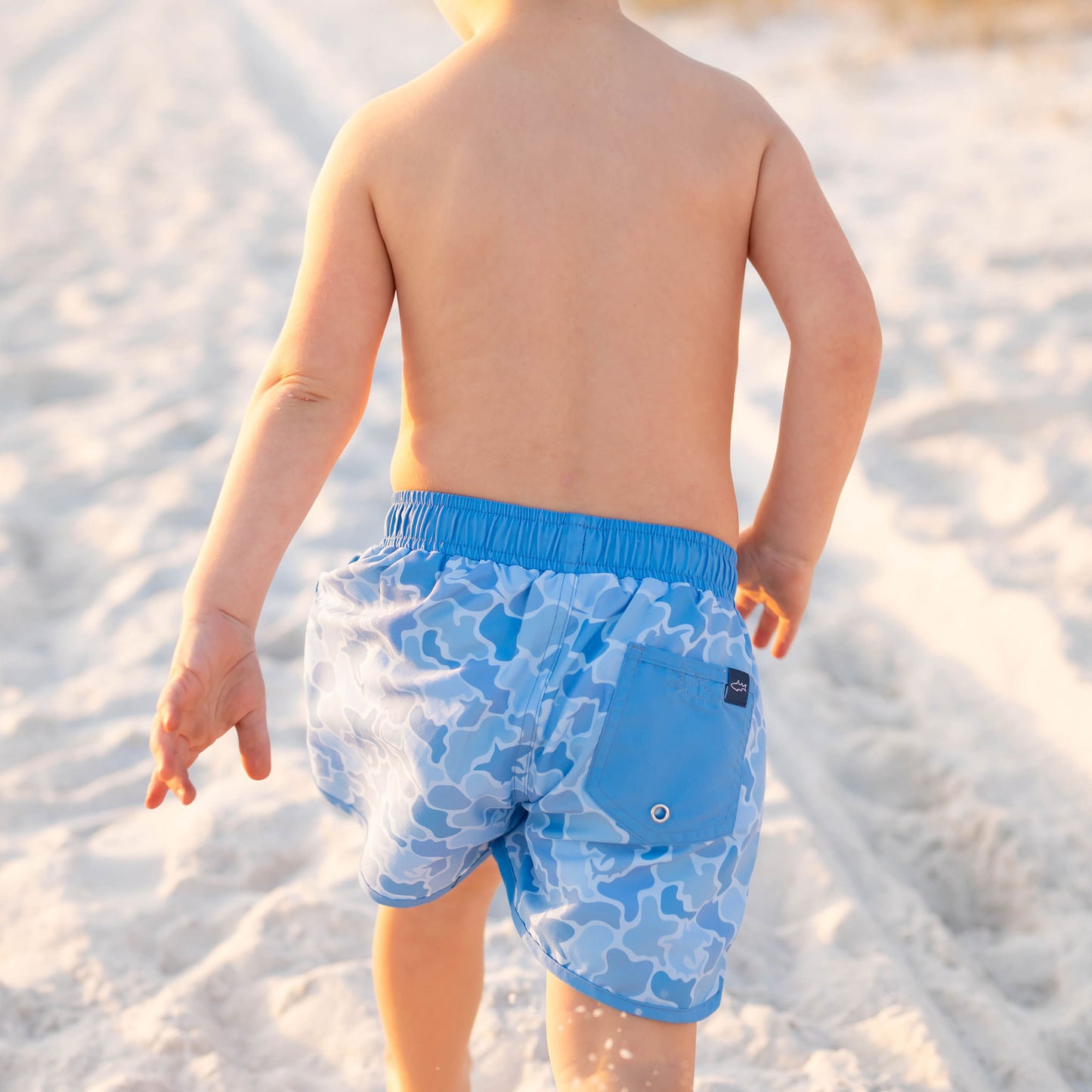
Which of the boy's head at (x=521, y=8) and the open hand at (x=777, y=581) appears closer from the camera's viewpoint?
the boy's head at (x=521, y=8)

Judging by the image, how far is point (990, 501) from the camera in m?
3.21

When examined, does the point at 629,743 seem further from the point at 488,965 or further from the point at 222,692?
the point at 488,965

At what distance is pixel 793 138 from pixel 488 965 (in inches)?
51.0

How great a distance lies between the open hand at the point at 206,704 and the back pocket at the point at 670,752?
382 millimetres

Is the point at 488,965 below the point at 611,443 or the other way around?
below

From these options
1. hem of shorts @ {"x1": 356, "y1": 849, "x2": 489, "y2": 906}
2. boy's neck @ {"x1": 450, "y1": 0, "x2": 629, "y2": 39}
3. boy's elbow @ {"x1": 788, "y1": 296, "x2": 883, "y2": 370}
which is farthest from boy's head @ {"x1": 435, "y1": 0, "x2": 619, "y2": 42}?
hem of shorts @ {"x1": 356, "y1": 849, "x2": 489, "y2": 906}

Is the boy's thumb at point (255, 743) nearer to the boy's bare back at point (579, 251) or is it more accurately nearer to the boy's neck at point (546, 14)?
the boy's bare back at point (579, 251)

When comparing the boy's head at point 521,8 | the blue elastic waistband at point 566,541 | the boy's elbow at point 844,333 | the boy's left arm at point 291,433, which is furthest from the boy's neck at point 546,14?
the blue elastic waistband at point 566,541

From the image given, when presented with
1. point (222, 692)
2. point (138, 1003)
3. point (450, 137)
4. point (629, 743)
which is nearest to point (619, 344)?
point (450, 137)

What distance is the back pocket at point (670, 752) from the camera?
1.24 m

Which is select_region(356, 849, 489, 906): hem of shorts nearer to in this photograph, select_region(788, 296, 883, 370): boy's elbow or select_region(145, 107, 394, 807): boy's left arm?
select_region(145, 107, 394, 807): boy's left arm

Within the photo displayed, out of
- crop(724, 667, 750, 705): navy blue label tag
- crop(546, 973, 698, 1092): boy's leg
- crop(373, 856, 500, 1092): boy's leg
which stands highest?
crop(724, 667, 750, 705): navy blue label tag

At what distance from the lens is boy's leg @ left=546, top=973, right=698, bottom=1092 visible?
1238 mm

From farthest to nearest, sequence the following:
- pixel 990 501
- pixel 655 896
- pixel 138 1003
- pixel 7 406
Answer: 1. pixel 7 406
2. pixel 990 501
3. pixel 138 1003
4. pixel 655 896
